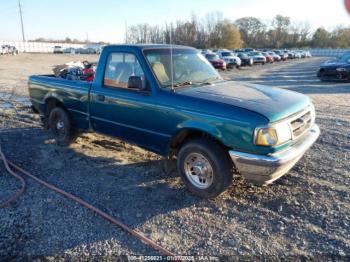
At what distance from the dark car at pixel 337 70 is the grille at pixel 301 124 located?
1389cm

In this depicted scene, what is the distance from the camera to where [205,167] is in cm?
402

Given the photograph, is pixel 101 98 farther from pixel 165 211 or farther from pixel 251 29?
pixel 251 29

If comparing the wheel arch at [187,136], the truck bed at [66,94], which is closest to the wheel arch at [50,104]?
the truck bed at [66,94]

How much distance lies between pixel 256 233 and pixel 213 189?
0.80 m

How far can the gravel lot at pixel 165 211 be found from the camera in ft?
10.3

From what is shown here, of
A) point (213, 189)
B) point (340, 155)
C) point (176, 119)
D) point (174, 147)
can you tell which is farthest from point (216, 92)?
point (340, 155)

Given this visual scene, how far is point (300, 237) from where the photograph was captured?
329cm

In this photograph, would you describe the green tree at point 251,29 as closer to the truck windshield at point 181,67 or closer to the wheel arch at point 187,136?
the truck windshield at point 181,67

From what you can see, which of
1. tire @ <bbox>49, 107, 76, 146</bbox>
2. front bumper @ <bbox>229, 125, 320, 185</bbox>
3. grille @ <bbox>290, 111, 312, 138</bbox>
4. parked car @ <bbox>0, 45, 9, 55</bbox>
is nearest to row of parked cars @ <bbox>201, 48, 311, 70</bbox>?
tire @ <bbox>49, 107, 76, 146</bbox>

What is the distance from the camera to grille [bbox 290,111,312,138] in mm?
3909

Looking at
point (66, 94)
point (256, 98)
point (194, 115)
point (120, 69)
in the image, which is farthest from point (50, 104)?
point (256, 98)

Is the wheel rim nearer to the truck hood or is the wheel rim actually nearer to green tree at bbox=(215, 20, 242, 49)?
the truck hood

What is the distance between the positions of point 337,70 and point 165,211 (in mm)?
15814

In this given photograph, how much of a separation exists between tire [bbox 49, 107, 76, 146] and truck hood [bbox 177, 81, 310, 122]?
2.70 meters
